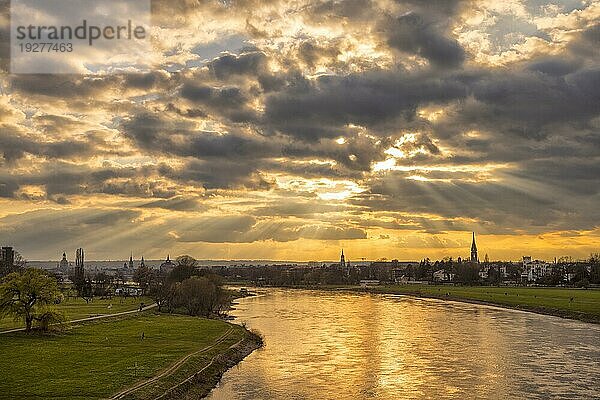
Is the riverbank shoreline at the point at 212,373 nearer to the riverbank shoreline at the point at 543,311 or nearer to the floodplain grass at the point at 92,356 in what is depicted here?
the floodplain grass at the point at 92,356

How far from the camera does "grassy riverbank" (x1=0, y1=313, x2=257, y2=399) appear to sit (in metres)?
41.7

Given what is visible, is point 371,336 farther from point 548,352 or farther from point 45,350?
point 45,350

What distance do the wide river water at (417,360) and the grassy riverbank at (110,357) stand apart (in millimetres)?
3705

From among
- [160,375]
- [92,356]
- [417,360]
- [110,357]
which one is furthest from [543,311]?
[92,356]

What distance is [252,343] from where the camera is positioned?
72875mm

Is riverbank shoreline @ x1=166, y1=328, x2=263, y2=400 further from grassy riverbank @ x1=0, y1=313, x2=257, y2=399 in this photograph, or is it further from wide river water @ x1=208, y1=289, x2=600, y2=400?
wide river water @ x1=208, y1=289, x2=600, y2=400

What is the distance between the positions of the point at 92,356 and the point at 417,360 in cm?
3058

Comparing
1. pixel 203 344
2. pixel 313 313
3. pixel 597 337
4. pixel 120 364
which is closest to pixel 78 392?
pixel 120 364

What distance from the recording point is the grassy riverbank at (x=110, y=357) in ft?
137

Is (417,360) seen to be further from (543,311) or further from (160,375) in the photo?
(543,311)

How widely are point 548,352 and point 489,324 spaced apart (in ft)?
102

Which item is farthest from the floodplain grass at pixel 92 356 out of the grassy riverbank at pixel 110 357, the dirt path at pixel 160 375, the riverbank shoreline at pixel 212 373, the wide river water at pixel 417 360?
the wide river water at pixel 417 360

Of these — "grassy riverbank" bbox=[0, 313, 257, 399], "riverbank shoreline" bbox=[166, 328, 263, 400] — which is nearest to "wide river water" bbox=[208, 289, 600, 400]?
"riverbank shoreline" bbox=[166, 328, 263, 400]

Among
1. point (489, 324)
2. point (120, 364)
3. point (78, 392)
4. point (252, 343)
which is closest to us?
point (78, 392)
